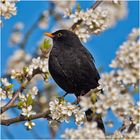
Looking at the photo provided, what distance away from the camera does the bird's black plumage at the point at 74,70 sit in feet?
18.0

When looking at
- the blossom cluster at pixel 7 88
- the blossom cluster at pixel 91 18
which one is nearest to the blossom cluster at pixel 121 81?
the blossom cluster at pixel 7 88

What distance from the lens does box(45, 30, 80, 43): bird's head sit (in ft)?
20.1

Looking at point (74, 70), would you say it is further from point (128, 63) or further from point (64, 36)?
point (128, 63)

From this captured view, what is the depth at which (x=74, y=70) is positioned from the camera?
552cm

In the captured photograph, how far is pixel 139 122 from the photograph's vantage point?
9.82 feet

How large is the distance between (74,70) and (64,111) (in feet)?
5.62

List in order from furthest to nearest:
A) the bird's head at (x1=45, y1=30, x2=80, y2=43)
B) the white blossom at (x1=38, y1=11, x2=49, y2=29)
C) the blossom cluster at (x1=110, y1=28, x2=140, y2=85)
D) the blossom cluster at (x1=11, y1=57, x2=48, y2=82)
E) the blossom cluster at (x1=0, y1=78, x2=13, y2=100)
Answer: the white blossom at (x1=38, y1=11, x2=49, y2=29), the bird's head at (x1=45, y1=30, x2=80, y2=43), the blossom cluster at (x1=11, y1=57, x2=48, y2=82), the blossom cluster at (x1=0, y1=78, x2=13, y2=100), the blossom cluster at (x1=110, y1=28, x2=140, y2=85)

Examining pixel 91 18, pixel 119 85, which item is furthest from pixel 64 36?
pixel 119 85

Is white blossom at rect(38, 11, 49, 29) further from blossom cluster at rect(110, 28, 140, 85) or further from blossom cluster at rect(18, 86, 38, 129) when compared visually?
blossom cluster at rect(110, 28, 140, 85)

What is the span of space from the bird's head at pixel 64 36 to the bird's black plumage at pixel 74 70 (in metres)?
0.29

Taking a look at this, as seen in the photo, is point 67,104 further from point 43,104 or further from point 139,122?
point 43,104

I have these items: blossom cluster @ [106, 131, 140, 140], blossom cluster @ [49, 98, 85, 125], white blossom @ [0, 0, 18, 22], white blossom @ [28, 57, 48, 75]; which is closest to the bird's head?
white blossom @ [28, 57, 48, 75]

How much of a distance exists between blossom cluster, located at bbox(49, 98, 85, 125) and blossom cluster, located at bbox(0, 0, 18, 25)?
125 cm

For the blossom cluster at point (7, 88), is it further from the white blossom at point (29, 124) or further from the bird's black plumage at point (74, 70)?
the bird's black plumage at point (74, 70)
